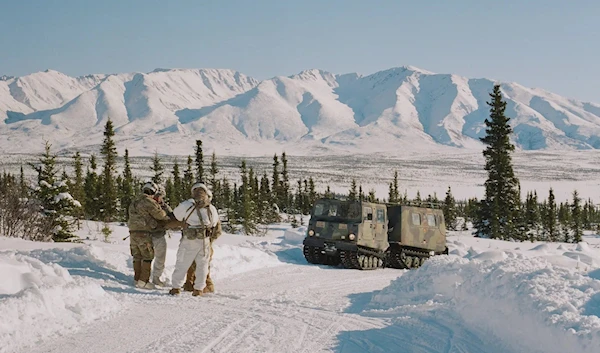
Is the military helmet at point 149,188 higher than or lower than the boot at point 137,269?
higher

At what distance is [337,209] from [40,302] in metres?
12.1

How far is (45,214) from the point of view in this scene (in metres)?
22.2

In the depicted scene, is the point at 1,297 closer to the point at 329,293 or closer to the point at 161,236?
the point at 161,236

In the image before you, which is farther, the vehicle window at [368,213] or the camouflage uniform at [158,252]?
the vehicle window at [368,213]

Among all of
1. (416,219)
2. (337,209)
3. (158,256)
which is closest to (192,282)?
(158,256)

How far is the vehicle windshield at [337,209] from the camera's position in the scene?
58.3ft

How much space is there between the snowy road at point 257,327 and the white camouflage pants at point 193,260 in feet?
0.91

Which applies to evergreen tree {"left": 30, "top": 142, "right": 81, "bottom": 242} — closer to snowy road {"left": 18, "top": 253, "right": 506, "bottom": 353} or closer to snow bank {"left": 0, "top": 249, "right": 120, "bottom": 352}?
snowy road {"left": 18, "top": 253, "right": 506, "bottom": 353}

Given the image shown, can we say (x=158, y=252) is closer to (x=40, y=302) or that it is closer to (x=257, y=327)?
(x=40, y=302)

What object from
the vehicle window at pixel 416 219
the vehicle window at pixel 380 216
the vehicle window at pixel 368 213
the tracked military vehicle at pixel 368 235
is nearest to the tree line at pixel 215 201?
the vehicle window at pixel 416 219

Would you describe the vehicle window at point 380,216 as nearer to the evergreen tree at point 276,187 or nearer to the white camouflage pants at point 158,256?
Answer: the white camouflage pants at point 158,256

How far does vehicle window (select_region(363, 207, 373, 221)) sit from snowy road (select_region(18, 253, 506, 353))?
7.71 metres

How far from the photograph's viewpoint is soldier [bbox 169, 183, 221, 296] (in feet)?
31.0

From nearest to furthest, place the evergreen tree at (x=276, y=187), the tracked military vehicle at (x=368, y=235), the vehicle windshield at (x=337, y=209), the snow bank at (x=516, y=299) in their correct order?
1. the snow bank at (x=516, y=299)
2. the tracked military vehicle at (x=368, y=235)
3. the vehicle windshield at (x=337, y=209)
4. the evergreen tree at (x=276, y=187)
